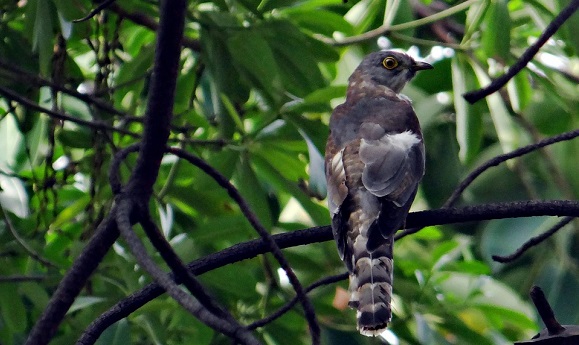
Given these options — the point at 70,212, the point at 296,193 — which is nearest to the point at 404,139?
the point at 296,193

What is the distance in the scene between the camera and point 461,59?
16.3ft

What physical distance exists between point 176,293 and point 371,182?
6.73 ft

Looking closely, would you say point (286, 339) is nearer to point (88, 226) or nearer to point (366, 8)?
point (88, 226)

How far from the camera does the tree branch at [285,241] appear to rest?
8.72 ft

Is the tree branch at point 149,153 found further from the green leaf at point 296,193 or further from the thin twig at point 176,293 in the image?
the green leaf at point 296,193

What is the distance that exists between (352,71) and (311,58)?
100 cm

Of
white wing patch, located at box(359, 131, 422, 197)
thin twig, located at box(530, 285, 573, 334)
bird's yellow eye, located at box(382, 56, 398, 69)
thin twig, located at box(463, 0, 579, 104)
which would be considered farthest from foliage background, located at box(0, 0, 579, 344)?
thin twig, located at box(530, 285, 573, 334)

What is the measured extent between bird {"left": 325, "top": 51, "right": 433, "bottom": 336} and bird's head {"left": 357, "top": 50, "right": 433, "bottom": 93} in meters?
0.09

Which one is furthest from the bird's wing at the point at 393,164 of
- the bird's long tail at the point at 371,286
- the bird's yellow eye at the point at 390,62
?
the bird's yellow eye at the point at 390,62

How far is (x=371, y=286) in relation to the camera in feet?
10.9

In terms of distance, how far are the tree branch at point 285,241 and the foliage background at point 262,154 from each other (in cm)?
91

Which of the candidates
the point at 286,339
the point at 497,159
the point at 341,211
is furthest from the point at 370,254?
the point at 286,339

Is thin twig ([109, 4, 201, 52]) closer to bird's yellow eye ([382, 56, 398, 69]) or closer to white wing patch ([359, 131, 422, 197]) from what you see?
white wing patch ([359, 131, 422, 197])

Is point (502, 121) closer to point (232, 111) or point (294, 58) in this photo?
point (294, 58)
